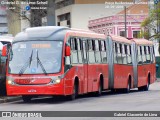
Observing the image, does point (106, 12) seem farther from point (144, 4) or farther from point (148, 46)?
point (148, 46)

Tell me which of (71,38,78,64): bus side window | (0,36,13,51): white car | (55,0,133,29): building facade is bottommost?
(71,38,78,64): bus side window

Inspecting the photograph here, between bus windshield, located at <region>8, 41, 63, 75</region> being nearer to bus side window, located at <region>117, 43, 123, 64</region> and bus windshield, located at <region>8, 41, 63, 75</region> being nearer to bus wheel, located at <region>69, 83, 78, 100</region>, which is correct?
bus wheel, located at <region>69, 83, 78, 100</region>

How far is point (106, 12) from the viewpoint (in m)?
88.4

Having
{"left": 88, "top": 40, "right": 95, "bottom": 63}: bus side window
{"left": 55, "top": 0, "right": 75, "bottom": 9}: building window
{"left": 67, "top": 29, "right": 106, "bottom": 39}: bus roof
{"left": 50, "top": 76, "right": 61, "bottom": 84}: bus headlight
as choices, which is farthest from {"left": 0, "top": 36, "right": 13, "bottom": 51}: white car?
{"left": 55, "top": 0, "right": 75, "bottom": 9}: building window

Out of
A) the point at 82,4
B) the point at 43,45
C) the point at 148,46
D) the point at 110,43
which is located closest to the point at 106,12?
the point at 82,4

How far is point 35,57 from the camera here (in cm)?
2534

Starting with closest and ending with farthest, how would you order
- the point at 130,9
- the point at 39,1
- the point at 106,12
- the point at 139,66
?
the point at 139,66, the point at 39,1, the point at 130,9, the point at 106,12

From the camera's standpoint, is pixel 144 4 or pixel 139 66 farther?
pixel 144 4

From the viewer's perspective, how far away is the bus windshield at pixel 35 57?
25156mm

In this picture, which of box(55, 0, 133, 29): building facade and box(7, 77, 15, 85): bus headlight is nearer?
box(7, 77, 15, 85): bus headlight

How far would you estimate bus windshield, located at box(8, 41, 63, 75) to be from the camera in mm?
25156

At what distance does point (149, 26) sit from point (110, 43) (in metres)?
36.8

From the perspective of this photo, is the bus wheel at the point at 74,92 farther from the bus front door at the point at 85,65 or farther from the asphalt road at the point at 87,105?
the bus front door at the point at 85,65

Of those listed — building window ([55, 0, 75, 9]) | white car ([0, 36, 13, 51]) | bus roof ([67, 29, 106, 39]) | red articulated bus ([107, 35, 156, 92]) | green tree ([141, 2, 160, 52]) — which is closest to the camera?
bus roof ([67, 29, 106, 39])
